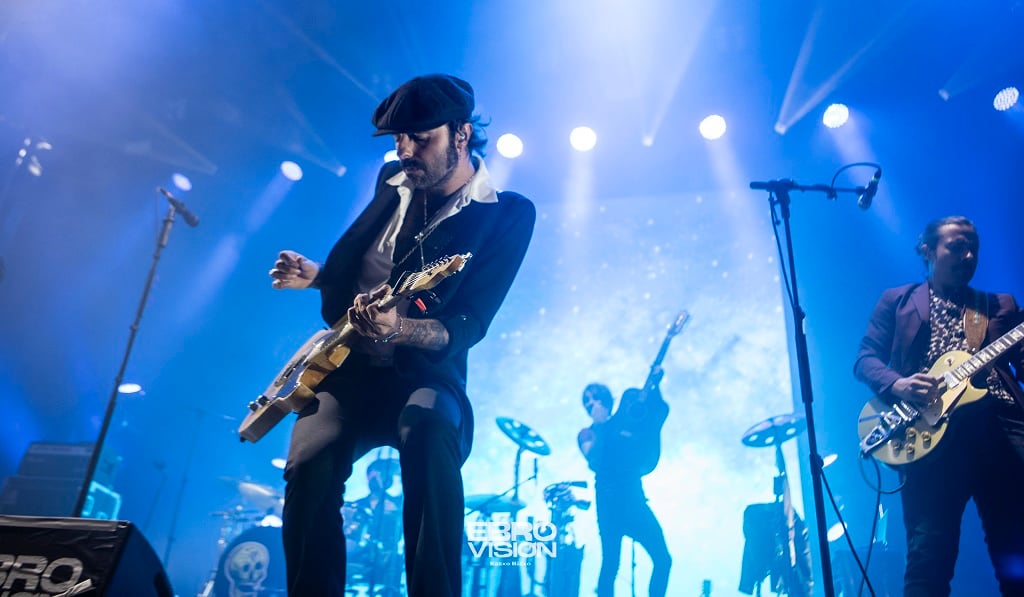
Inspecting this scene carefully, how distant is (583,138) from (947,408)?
638cm

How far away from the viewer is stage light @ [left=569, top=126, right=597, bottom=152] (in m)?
8.88

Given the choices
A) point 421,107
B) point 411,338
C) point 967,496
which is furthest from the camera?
point 967,496

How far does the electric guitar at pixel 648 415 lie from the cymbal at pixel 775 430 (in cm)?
94

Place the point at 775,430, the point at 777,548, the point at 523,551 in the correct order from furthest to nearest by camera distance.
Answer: the point at 775,430 → the point at 523,551 → the point at 777,548

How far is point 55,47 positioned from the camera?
25.7ft

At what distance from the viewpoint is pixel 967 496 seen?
11.1 feet

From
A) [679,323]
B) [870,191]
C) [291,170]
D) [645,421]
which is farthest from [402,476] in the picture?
[291,170]

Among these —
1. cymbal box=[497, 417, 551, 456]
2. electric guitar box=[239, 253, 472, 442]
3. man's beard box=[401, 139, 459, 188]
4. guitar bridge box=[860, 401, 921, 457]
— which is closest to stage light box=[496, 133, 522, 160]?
cymbal box=[497, 417, 551, 456]

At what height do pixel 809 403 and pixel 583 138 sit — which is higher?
pixel 583 138

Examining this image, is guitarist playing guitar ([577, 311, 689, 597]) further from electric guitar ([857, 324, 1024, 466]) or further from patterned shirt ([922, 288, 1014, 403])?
patterned shirt ([922, 288, 1014, 403])

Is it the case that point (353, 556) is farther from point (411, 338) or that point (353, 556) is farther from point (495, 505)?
point (411, 338)

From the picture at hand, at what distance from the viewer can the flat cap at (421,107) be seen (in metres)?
2.31

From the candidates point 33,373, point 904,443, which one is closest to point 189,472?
point 33,373

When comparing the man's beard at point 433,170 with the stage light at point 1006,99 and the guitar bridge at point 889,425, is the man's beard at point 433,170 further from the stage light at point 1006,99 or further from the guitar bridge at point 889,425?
the stage light at point 1006,99
